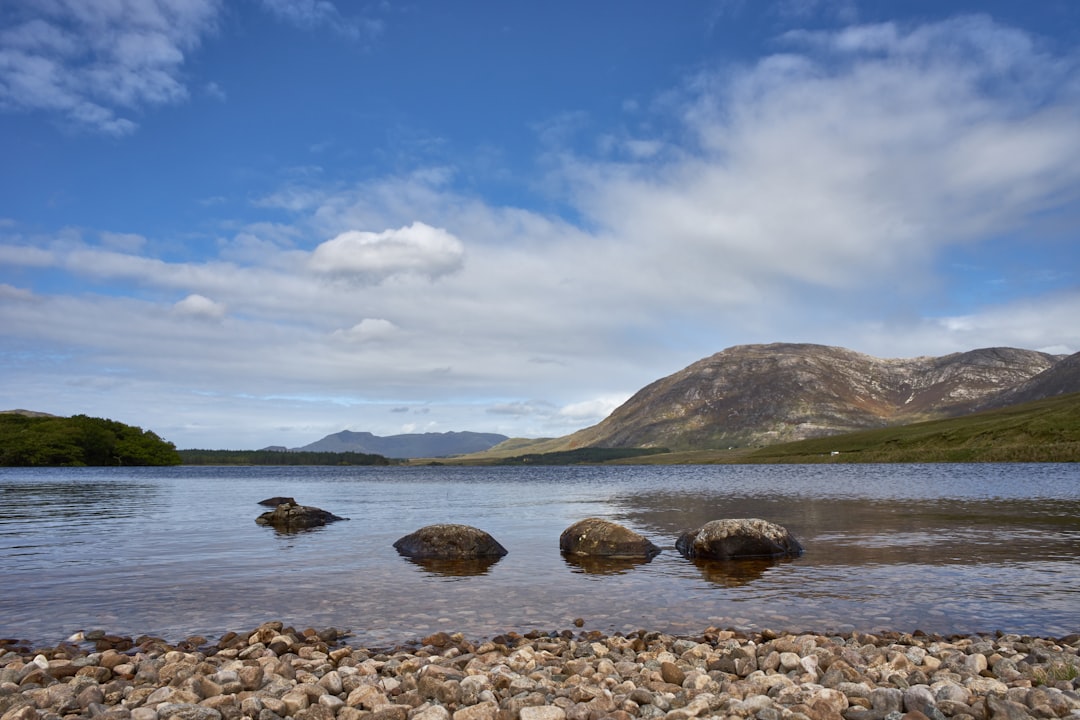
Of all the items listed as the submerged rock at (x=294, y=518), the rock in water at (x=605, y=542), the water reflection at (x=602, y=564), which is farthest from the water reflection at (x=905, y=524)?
the submerged rock at (x=294, y=518)

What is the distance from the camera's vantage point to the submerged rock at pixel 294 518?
37219 millimetres

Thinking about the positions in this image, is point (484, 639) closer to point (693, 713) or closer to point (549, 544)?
point (693, 713)

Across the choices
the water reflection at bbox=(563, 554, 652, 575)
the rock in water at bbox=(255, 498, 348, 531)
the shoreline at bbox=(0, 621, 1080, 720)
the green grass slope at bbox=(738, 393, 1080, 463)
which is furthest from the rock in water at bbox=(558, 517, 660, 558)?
the green grass slope at bbox=(738, 393, 1080, 463)

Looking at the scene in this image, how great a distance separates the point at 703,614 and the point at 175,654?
11.0 metres

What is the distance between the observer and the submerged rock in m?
37.2

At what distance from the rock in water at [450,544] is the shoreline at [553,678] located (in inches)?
474

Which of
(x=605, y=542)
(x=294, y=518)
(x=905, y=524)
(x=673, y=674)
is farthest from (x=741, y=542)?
(x=294, y=518)

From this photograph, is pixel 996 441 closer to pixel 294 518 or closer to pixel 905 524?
pixel 905 524

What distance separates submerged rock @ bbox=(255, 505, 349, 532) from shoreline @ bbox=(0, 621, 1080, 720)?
2388 cm

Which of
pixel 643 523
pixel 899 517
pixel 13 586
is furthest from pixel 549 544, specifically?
pixel 899 517

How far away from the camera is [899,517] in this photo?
123ft

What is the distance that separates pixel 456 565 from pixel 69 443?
622 feet

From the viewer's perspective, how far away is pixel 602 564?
23.6 meters

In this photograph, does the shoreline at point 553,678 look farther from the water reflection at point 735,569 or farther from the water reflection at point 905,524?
the water reflection at point 905,524
